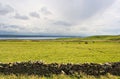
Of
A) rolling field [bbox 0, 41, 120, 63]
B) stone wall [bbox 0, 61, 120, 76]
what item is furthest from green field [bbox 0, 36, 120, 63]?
stone wall [bbox 0, 61, 120, 76]

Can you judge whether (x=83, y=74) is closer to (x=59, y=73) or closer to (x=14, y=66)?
(x=59, y=73)

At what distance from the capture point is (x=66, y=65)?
57.0ft

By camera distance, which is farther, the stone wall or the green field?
the green field

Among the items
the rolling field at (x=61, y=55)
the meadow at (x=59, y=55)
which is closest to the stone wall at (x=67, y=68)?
the meadow at (x=59, y=55)

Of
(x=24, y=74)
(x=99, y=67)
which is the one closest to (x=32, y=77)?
(x=24, y=74)

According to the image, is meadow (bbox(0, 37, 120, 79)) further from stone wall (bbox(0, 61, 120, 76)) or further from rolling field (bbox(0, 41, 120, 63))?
stone wall (bbox(0, 61, 120, 76))

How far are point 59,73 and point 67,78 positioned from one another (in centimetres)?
155

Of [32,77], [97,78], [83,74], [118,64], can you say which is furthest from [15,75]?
[118,64]

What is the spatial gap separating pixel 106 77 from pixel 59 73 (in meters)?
3.69

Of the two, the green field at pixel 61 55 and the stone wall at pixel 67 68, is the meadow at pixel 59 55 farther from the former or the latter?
the stone wall at pixel 67 68

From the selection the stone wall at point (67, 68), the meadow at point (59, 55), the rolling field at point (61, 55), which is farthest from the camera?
the rolling field at point (61, 55)

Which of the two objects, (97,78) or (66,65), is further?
(66,65)

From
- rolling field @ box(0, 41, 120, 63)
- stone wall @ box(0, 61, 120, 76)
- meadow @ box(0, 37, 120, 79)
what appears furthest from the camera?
rolling field @ box(0, 41, 120, 63)

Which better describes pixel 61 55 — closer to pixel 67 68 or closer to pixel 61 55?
pixel 61 55
